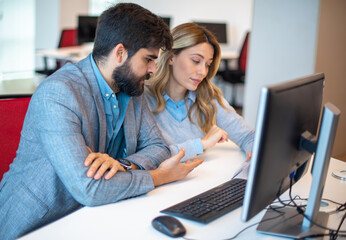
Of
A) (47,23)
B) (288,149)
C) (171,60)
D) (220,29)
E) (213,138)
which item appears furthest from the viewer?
(47,23)

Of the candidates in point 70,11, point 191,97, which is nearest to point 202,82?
point 191,97

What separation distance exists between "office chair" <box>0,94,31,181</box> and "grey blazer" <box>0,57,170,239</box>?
0.72 ft

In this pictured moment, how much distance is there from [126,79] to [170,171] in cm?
38

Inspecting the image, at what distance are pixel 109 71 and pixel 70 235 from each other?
676 millimetres

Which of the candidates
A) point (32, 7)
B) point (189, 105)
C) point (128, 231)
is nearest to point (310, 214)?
point (128, 231)

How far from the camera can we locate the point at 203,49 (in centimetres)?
200

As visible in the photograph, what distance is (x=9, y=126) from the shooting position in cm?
166

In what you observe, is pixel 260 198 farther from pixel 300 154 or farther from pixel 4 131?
pixel 4 131

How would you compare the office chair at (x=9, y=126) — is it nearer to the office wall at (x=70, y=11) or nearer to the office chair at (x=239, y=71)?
the office chair at (x=239, y=71)

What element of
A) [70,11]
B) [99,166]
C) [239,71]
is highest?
[70,11]

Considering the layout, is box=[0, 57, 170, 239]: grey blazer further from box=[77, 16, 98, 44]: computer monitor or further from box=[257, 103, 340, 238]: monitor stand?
box=[77, 16, 98, 44]: computer monitor

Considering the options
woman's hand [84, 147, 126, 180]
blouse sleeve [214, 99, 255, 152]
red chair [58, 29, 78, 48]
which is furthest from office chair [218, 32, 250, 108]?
woman's hand [84, 147, 126, 180]

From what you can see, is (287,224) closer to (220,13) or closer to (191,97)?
(191,97)

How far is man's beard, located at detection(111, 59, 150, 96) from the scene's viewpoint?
154cm
